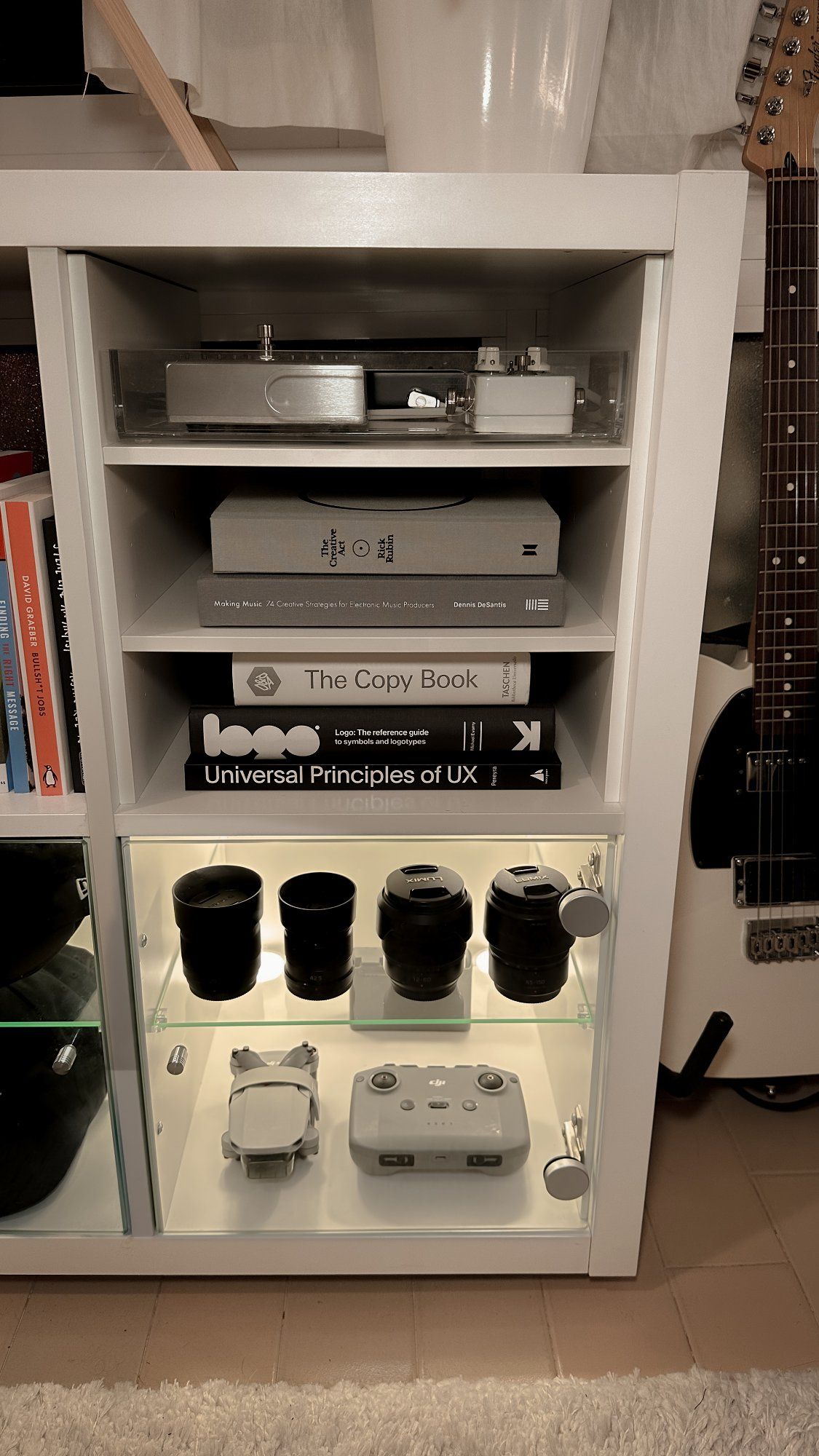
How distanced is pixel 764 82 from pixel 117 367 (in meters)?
0.80

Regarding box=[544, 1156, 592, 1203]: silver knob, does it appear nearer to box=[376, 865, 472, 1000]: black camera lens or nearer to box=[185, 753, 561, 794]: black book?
box=[376, 865, 472, 1000]: black camera lens

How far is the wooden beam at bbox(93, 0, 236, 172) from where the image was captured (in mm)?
854

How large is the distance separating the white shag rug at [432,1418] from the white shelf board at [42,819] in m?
0.59

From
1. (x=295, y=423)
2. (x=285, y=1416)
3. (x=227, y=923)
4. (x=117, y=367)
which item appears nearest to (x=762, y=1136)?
(x=285, y=1416)

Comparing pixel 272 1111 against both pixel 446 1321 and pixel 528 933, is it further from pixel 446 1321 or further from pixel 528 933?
pixel 528 933

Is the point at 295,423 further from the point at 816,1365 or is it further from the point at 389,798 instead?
the point at 816,1365

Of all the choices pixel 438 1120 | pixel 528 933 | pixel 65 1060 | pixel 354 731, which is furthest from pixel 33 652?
pixel 438 1120

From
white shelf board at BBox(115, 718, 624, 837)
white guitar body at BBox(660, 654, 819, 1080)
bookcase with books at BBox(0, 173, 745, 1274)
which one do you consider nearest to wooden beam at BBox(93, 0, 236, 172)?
bookcase with books at BBox(0, 173, 745, 1274)

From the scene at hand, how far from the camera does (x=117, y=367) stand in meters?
0.87

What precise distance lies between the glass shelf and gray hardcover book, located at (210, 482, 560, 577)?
46 centimetres

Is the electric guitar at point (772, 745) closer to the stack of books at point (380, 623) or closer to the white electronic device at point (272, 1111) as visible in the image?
the stack of books at point (380, 623)

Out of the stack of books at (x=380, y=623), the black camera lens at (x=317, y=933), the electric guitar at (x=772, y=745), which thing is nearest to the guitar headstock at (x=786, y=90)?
the electric guitar at (x=772, y=745)

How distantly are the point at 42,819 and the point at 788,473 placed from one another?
3.06 ft

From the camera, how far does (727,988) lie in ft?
4.47
